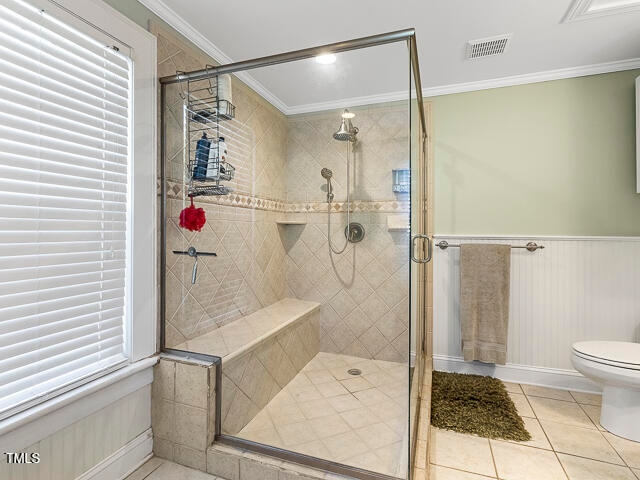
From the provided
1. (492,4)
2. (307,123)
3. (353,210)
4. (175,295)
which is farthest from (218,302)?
(492,4)

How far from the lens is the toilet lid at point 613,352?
5.80 feet

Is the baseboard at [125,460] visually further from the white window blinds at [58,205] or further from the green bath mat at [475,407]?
the green bath mat at [475,407]

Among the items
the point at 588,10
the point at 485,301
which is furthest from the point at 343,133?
the point at 485,301

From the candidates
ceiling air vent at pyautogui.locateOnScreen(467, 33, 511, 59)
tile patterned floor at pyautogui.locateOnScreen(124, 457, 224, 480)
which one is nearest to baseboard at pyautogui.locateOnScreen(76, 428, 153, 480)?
tile patterned floor at pyautogui.locateOnScreen(124, 457, 224, 480)

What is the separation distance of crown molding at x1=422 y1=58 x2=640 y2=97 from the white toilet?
6.10ft

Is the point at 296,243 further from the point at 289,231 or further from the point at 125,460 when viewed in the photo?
the point at 125,460

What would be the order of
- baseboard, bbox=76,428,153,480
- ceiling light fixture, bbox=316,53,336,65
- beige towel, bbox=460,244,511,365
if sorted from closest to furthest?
1. baseboard, bbox=76,428,153,480
2. ceiling light fixture, bbox=316,53,336,65
3. beige towel, bbox=460,244,511,365

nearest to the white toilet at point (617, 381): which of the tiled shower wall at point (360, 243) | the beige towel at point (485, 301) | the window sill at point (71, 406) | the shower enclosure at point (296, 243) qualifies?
the beige towel at point (485, 301)

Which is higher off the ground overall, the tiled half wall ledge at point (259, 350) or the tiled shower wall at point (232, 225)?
the tiled shower wall at point (232, 225)

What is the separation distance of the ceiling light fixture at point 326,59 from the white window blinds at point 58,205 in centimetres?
88

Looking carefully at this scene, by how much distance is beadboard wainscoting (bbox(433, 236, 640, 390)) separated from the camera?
7.48 feet

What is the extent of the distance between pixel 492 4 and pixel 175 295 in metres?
2.21

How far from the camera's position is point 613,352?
6.19 feet

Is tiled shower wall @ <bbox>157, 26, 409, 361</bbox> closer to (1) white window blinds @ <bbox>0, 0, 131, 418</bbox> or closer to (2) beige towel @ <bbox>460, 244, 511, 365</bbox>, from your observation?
(1) white window blinds @ <bbox>0, 0, 131, 418</bbox>
